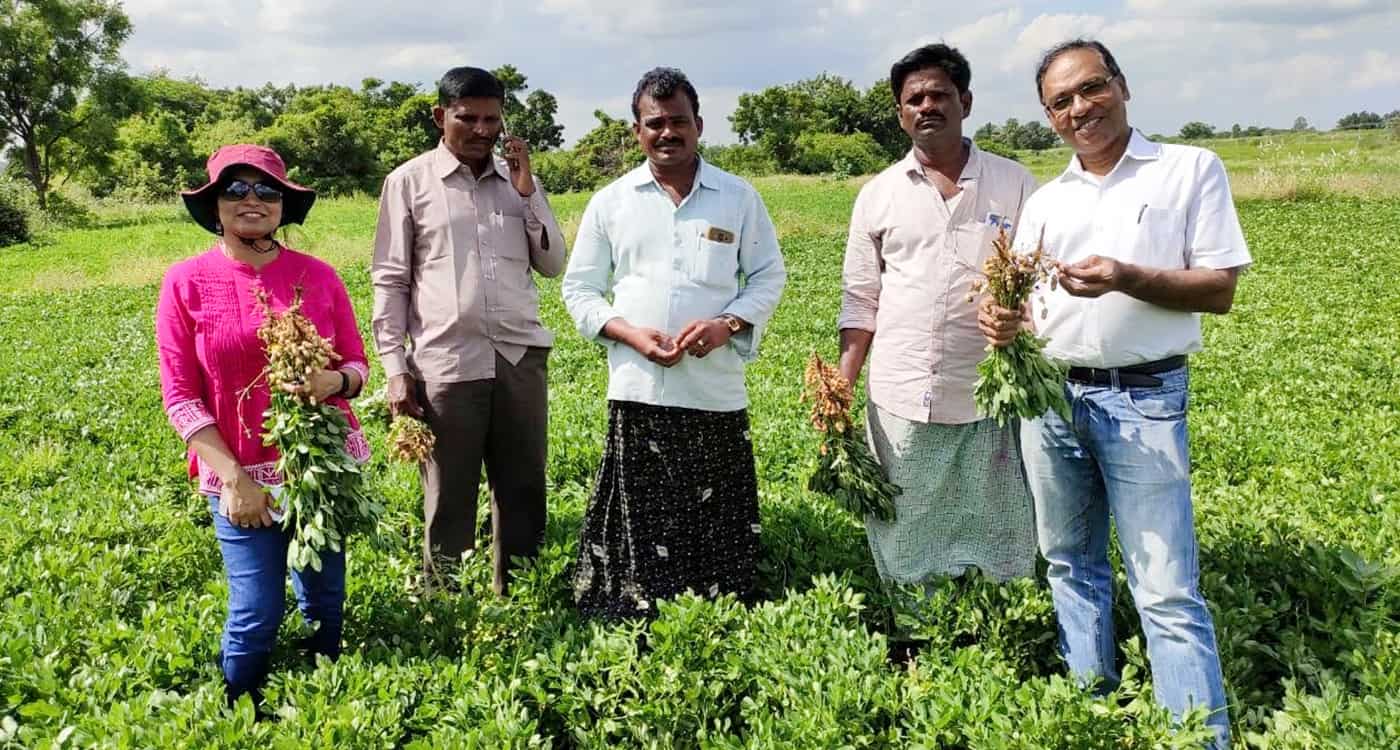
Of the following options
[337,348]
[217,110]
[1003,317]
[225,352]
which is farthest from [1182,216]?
[217,110]

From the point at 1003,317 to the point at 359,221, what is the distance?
29.2m

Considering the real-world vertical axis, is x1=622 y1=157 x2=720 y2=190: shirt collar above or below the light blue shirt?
above

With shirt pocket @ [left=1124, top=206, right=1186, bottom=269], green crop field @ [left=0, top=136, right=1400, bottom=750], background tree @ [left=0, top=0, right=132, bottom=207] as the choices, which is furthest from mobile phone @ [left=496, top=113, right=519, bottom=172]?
background tree @ [left=0, top=0, right=132, bottom=207]

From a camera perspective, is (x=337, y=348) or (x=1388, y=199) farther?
(x=1388, y=199)

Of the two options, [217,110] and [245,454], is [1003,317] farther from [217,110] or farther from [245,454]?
[217,110]

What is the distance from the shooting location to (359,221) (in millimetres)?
28938

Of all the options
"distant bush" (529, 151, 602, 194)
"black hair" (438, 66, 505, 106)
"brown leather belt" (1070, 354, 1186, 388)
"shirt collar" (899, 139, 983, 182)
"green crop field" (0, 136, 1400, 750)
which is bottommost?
"green crop field" (0, 136, 1400, 750)

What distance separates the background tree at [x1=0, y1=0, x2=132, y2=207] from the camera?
35781 millimetres

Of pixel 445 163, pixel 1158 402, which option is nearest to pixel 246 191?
pixel 445 163

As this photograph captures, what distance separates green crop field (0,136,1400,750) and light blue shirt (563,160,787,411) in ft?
3.02

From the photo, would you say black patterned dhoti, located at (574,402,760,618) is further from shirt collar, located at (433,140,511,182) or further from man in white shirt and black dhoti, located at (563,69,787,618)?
shirt collar, located at (433,140,511,182)

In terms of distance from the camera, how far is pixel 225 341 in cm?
305

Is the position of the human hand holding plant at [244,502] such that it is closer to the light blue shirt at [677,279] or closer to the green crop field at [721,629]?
the green crop field at [721,629]

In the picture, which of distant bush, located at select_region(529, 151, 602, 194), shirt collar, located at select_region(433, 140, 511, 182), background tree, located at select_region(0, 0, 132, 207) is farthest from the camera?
distant bush, located at select_region(529, 151, 602, 194)
